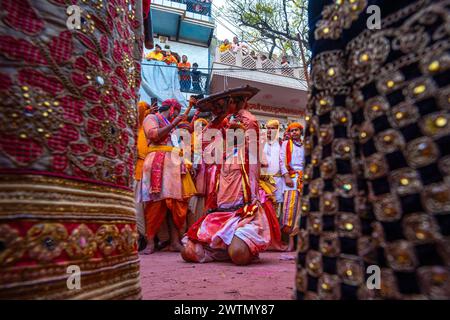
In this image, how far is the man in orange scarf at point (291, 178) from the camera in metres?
5.01

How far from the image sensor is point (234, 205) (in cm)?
342

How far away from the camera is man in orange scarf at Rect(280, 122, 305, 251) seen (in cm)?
501

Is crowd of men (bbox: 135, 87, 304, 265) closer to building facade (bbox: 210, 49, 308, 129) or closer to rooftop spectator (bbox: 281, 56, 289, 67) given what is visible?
building facade (bbox: 210, 49, 308, 129)

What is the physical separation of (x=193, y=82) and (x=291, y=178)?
818 cm

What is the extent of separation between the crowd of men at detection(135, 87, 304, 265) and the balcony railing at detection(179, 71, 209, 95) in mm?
6922

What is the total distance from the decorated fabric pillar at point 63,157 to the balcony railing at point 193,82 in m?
11.1

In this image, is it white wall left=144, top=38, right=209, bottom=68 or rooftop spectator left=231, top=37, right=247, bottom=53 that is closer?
rooftop spectator left=231, top=37, right=247, bottom=53

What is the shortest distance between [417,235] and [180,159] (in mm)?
4114

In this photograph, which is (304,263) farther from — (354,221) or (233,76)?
(233,76)

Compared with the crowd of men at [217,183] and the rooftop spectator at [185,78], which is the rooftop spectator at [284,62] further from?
the crowd of men at [217,183]

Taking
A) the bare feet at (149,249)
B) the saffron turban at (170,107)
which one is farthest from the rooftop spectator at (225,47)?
the bare feet at (149,249)

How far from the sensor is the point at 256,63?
12156 millimetres

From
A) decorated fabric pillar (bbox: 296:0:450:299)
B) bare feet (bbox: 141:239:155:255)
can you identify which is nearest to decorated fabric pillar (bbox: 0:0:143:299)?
decorated fabric pillar (bbox: 296:0:450:299)
